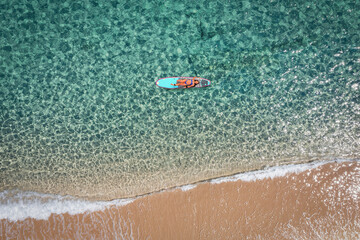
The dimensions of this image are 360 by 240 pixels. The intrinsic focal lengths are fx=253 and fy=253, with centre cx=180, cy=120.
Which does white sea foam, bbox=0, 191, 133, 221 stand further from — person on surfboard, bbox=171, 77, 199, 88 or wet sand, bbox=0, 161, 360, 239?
person on surfboard, bbox=171, 77, 199, 88

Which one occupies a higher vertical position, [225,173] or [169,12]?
[169,12]

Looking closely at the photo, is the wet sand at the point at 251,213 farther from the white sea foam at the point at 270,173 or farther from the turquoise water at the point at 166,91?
the turquoise water at the point at 166,91

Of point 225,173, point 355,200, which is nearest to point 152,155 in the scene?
point 225,173

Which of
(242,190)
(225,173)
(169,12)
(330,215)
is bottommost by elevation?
(330,215)

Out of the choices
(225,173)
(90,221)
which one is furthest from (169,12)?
(90,221)

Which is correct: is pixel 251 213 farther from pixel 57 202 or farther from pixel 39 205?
pixel 39 205

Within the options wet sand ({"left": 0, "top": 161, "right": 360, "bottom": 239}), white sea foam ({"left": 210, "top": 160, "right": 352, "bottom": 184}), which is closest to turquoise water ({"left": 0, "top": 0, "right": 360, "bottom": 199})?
white sea foam ({"left": 210, "top": 160, "right": 352, "bottom": 184})

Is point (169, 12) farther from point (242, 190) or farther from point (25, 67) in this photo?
point (242, 190)
